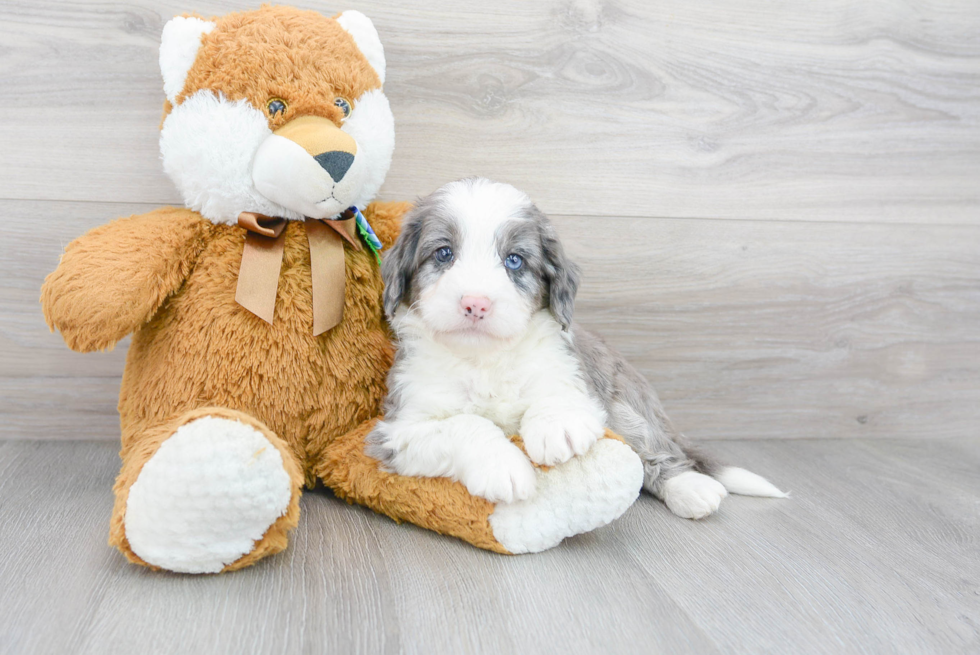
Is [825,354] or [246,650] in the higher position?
[246,650]

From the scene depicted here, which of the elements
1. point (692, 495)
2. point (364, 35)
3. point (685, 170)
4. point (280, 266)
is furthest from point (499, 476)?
point (685, 170)

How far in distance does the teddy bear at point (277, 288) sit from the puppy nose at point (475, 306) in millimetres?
330

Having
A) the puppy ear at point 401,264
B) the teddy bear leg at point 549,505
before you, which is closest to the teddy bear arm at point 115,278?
the puppy ear at point 401,264

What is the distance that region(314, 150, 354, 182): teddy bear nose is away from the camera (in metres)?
1.49

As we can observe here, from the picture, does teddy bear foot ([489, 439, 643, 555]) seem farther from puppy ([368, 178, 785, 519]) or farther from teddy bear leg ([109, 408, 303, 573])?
teddy bear leg ([109, 408, 303, 573])

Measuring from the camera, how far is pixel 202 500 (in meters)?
1.20

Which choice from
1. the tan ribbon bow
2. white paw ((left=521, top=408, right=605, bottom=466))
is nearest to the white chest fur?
white paw ((left=521, top=408, right=605, bottom=466))

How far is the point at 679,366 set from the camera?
2264 mm

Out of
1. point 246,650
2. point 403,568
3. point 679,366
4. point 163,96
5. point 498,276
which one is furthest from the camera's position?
point 679,366

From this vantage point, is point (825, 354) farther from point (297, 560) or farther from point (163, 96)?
point (163, 96)

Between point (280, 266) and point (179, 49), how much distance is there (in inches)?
19.3

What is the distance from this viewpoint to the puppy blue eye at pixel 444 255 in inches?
58.6

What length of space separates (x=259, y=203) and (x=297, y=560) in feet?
2.43

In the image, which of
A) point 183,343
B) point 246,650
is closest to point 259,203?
point 183,343
